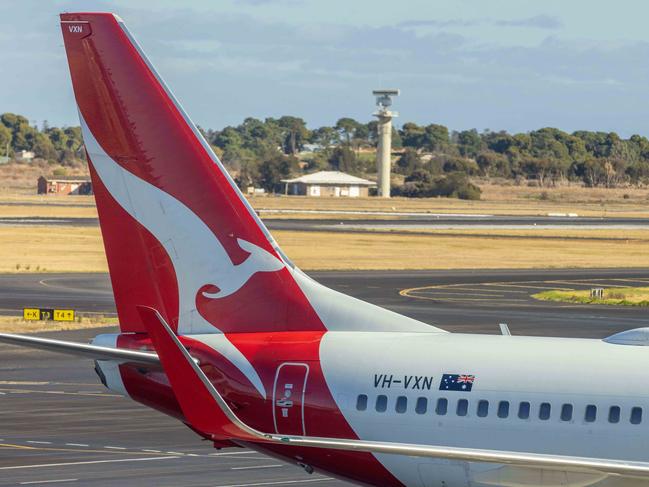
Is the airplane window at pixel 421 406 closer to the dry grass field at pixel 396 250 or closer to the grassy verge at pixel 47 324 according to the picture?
the grassy verge at pixel 47 324

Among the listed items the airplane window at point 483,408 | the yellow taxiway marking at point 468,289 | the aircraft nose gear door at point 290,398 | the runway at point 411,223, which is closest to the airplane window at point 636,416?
the airplane window at point 483,408

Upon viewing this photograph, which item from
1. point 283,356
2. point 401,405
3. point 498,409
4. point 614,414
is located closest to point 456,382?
point 498,409

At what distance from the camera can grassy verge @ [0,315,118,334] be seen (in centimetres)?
6119

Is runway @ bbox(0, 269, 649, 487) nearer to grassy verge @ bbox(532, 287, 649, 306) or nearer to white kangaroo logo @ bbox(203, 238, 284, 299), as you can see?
grassy verge @ bbox(532, 287, 649, 306)

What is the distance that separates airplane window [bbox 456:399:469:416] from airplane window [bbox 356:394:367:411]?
155 centimetres

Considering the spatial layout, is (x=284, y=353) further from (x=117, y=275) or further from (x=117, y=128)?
(x=117, y=128)

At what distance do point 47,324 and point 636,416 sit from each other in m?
47.3

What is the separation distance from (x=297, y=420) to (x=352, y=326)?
2.20 m

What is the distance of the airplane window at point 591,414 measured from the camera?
1970 centimetres

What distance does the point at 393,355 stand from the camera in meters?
21.7

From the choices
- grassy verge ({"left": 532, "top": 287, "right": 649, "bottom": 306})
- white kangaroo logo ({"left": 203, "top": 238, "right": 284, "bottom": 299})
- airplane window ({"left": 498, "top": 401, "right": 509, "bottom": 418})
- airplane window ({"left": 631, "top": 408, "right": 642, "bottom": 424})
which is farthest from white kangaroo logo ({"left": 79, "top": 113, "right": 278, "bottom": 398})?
grassy verge ({"left": 532, "top": 287, "right": 649, "bottom": 306})

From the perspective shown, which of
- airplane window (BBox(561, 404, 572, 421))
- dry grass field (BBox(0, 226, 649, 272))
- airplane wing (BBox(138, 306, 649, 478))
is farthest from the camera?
dry grass field (BBox(0, 226, 649, 272))

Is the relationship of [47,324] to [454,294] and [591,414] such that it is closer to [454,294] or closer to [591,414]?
[454,294]

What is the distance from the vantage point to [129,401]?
41812 millimetres
